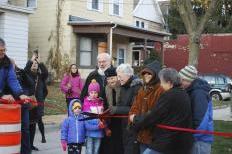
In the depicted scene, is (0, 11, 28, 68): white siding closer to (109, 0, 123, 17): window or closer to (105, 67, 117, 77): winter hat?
(109, 0, 123, 17): window

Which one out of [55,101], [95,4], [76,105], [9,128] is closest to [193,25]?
[76,105]

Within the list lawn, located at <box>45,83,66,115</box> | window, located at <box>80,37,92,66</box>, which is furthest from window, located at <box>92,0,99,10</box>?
lawn, located at <box>45,83,66,115</box>

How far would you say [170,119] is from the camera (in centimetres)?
573

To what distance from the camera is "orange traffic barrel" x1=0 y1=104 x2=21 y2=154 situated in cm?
679

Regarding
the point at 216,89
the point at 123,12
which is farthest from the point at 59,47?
the point at 216,89

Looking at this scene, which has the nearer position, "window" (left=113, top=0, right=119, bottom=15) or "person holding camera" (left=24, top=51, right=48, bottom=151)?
"person holding camera" (left=24, top=51, right=48, bottom=151)

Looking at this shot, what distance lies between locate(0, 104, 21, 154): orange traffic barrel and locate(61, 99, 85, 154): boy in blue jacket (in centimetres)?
82

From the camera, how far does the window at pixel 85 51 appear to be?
29.5 m

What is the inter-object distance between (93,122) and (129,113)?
1.03 meters

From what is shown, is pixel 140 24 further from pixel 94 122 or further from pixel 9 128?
pixel 9 128

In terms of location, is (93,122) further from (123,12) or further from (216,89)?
(123,12)

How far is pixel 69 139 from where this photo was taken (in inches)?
302

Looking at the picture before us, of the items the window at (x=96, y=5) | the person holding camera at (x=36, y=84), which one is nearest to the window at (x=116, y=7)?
the window at (x=96, y=5)

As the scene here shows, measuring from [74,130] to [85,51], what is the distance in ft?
73.3
